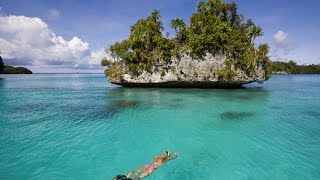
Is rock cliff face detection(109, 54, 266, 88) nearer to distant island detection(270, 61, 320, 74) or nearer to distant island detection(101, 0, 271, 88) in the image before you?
distant island detection(101, 0, 271, 88)

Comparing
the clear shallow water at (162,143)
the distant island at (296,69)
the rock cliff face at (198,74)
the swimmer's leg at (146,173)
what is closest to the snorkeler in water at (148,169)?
the swimmer's leg at (146,173)

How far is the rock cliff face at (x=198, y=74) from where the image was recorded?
A: 3709 centimetres

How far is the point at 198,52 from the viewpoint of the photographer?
123ft

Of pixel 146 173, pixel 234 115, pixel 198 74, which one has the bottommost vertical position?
pixel 146 173

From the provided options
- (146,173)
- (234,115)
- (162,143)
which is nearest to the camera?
(146,173)

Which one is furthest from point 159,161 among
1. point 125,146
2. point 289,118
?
point 289,118

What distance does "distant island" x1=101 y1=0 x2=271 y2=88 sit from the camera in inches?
1446

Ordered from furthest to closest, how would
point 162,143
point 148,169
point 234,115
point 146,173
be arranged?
point 234,115
point 162,143
point 148,169
point 146,173

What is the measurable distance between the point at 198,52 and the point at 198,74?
333cm

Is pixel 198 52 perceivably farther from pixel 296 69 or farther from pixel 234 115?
pixel 296 69

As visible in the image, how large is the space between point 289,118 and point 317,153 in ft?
24.6

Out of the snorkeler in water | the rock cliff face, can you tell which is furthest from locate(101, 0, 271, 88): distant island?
the snorkeler in water

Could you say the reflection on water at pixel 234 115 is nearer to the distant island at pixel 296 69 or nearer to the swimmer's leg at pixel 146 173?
the swimmer's leg at pixel 146 173

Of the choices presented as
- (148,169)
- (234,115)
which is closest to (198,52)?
(234,115)
